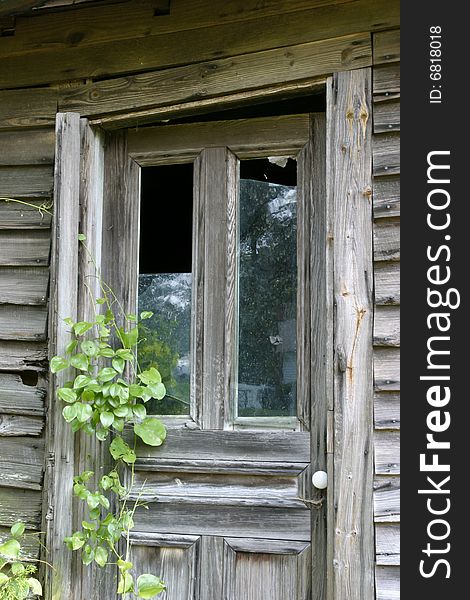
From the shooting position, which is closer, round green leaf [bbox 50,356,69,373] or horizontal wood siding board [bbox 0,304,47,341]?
round green leaf [bbox 50,356,69,373]

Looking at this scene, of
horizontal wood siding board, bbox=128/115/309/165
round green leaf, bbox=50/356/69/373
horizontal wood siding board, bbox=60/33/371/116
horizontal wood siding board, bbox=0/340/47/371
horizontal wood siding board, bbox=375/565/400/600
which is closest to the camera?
horizontal wood siding board, bbox=375/565/400/600

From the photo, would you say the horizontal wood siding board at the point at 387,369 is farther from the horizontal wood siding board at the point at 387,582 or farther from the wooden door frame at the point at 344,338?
the horizontal wood siding board at the point at 387,582

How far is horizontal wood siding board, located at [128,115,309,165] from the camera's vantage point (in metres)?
3.09

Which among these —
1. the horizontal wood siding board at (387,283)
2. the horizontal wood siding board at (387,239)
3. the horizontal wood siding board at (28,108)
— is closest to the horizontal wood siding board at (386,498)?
the horizontal wood siding board at (387,283)

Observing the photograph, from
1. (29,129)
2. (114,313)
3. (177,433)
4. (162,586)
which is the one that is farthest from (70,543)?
(29,129)

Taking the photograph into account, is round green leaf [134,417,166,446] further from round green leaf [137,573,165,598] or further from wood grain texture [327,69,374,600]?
wood grain texture [327,69,374,600]

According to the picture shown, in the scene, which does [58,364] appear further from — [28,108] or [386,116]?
[386,116]

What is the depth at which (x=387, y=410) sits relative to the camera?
2.72 metres

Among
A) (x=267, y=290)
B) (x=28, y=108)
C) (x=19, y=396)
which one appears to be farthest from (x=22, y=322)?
(x=267, y=290)

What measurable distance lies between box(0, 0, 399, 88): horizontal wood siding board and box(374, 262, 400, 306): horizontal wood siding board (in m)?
0.78

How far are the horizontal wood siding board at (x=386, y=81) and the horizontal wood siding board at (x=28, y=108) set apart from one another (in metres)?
1.38

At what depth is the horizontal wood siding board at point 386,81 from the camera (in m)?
2.81

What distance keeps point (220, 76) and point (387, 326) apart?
1196 mm

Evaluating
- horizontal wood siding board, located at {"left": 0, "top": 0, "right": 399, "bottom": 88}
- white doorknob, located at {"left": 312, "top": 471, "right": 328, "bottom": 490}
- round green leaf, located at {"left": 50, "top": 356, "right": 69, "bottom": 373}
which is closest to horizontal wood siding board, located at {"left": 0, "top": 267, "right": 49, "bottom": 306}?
round green leaf, located at {"left": 50, "top": 356, "right": 69, "bottom": 373}
